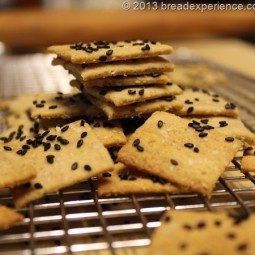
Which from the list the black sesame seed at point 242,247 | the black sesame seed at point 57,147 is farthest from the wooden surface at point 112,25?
the black sesame seed at point 242,247

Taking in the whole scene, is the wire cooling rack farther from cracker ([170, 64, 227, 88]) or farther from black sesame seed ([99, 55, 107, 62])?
cracker ([170, 64, 227, 88])

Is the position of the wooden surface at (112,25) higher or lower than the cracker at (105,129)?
lower

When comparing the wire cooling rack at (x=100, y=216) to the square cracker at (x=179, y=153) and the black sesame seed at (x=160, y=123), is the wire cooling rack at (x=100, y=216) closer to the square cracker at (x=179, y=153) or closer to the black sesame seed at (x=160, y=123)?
the square cracker at (x=179, y=153)

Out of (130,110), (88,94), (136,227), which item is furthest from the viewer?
(88,94)

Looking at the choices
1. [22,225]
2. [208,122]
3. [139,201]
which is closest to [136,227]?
[139,201]

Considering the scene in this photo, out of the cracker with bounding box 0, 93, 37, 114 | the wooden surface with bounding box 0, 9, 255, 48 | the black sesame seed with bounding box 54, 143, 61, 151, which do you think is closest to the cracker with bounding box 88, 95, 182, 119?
the black sesame seed with bounding box 54, 143, 61, 151

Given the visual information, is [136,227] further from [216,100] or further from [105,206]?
[216,100]
